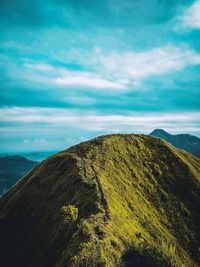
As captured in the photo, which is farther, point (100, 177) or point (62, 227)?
point (100, 177)

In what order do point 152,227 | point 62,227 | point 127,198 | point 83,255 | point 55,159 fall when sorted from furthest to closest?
point 55,159 < point 127,198 < point 152,227 < point 62,227 < point 83,255

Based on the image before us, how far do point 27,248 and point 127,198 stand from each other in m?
31.2

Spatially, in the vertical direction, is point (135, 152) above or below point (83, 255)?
above

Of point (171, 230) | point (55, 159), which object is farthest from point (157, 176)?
point (55, 159)

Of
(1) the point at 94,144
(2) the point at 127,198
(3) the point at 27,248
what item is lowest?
(3) the point at 27,248

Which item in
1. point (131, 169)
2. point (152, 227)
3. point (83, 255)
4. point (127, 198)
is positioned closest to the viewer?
point (83, 255)

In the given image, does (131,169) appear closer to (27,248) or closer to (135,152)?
(135,152)

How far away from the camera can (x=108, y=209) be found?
67750mm

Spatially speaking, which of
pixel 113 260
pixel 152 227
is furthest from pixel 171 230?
pixel 113 260

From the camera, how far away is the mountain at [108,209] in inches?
2330

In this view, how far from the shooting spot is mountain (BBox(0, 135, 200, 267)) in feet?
194

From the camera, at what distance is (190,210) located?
99938mm

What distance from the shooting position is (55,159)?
112625mm

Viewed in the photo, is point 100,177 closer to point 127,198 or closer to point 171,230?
point 127,198
